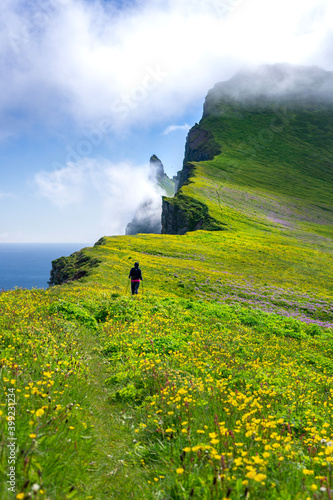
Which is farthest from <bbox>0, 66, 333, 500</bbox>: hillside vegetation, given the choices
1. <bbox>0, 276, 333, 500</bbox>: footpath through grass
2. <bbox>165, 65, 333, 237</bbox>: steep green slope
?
<bbox>165, 65, 333, 237</bbox>: steep green slope

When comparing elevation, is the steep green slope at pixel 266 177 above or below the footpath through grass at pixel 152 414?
above

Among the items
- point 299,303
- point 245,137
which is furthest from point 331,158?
point 299,303

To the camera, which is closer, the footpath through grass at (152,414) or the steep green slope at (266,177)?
the footpath through grass at (152,414)

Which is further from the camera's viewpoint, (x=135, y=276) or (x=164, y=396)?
(x=135, y=276)

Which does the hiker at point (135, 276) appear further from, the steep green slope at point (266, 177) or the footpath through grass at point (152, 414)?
the steep green slope at point (266, 177)

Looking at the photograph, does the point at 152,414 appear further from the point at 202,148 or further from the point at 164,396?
the point at 202,148

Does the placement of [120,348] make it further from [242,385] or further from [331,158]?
[331,158]

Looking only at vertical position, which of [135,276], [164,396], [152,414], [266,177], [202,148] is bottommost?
[152,414]

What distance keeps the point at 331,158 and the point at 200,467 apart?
8078 inches

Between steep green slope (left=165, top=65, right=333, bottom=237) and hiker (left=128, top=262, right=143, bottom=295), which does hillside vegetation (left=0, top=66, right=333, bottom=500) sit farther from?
steep green slope (left=165, top=65, right=333, bottom=237)

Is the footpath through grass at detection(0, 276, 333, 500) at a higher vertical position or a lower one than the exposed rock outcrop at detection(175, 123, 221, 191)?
lower

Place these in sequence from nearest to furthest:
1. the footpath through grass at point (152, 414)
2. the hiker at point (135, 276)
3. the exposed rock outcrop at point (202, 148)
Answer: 1. the footpath through grass at point (152, 414)
2. the hiker at point (135, 276)
3. the exposed rock outcrop at point (202, 148)

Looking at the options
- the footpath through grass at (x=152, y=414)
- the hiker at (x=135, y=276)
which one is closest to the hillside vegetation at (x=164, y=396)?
the footpath through grass at (x=152, y=414)

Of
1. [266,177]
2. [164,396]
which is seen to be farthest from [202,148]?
[164,396]
